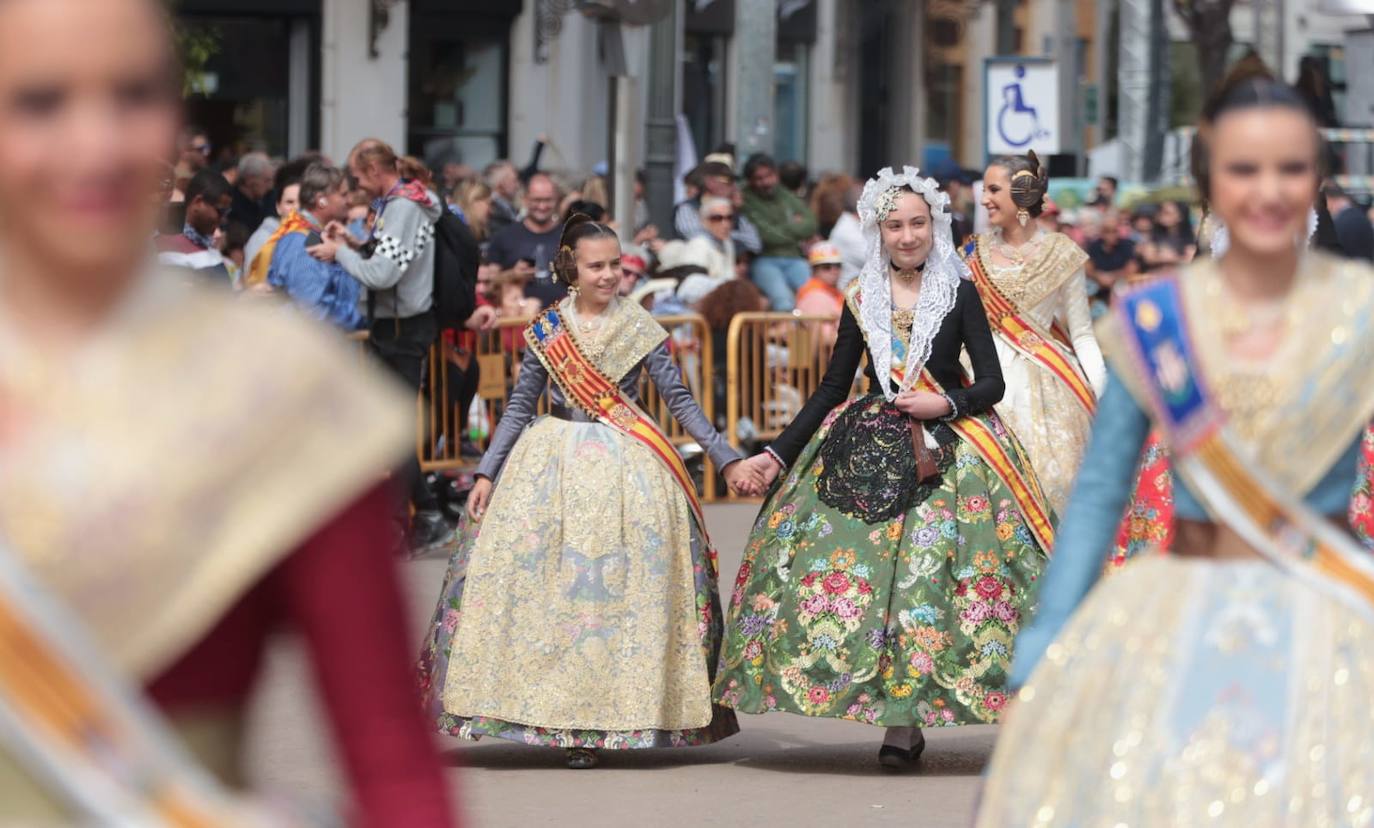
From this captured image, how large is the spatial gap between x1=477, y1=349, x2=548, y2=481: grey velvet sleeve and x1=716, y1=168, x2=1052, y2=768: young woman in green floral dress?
0.79 m

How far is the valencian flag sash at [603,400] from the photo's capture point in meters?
7.78

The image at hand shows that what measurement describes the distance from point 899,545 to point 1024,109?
9019mm

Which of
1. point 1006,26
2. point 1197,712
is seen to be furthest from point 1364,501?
point 1006,26

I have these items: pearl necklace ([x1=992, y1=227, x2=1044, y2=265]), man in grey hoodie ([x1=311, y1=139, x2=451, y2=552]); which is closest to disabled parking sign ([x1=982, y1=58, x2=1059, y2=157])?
man in grey hoodie ([x1=311, y1=139, x2=451, y2=552])

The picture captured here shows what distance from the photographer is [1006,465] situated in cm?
744

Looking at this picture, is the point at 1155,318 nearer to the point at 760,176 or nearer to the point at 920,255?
the point at 920,255

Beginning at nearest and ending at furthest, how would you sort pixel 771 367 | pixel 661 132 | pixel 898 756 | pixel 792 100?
pixel 898 756 < pixel 771 367 < pixel 661 132 < pixel 792 100

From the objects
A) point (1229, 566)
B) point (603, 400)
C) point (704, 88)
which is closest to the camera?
point (1229, 566)

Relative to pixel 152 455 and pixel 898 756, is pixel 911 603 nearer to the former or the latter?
pixel 898 756

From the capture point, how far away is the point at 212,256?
10.1 meters

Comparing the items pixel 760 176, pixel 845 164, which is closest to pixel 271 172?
pixel 760 176

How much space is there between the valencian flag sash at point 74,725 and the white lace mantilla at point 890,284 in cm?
567

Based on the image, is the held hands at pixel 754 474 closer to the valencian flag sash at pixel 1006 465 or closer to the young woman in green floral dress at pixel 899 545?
the young woman in green floral dress at pixel 899 545

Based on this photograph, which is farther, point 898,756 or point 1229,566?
point 898,756
